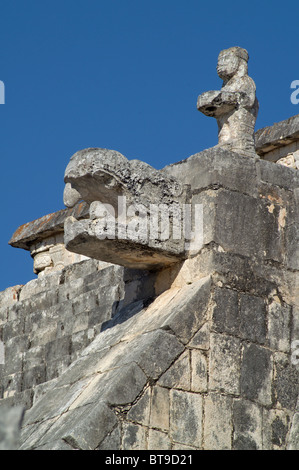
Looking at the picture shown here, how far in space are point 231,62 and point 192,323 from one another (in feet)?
8.38

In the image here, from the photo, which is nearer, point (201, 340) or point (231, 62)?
point (201, 340)

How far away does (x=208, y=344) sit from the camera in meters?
9.21

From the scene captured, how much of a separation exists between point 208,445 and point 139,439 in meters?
0.60

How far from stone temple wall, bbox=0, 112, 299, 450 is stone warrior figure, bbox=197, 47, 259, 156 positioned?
26 cm

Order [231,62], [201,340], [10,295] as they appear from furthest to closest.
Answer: [10,295]
[231,62]
[201,340]

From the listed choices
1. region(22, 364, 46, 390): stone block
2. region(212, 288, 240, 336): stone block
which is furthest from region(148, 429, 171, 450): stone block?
region(22, 364, 46, 390): stone block

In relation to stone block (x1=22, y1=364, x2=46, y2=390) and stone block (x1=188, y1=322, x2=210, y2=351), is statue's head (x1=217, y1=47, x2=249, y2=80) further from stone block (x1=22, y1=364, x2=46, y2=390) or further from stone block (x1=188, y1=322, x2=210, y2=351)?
stone block (x1=22, y1=364, x2=46, y2=390)

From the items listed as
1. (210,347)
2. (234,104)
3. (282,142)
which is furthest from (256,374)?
(282,142)

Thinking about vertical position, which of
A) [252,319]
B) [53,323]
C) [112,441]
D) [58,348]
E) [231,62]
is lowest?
[112,441]

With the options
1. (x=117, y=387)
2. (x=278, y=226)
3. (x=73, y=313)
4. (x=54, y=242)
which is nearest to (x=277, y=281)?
(x=278, y=226)

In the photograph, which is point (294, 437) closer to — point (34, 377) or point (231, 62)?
point (231, 62)

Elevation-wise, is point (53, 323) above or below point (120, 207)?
above

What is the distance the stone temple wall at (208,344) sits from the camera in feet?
28.7

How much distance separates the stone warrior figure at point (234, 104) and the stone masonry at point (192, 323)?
0.47 ft
